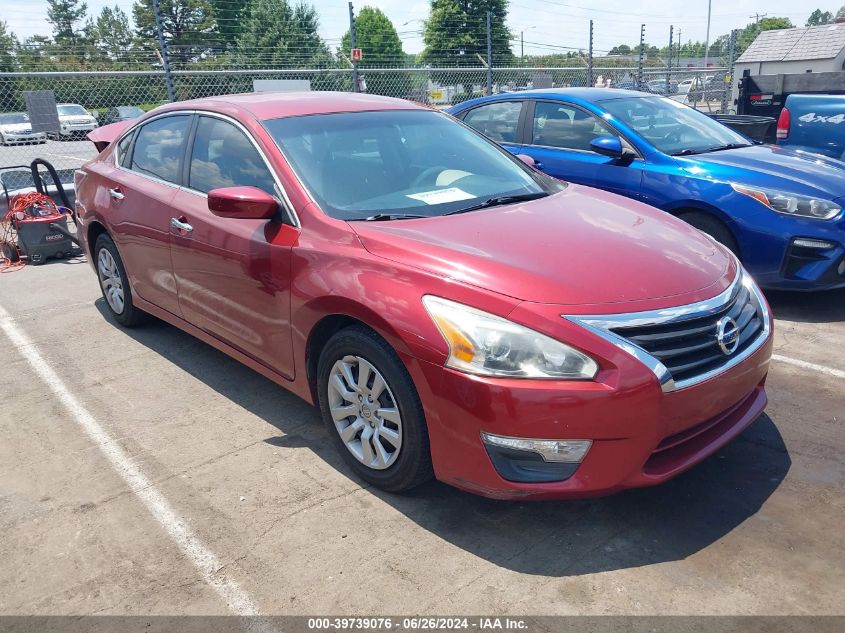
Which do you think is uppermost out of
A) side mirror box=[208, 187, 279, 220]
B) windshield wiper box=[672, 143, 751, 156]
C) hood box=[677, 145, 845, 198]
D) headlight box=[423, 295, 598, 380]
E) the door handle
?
side mirror box=[208, 187, 279, 220]

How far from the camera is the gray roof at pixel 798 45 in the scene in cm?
3096

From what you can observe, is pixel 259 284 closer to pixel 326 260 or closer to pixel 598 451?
pixel 326 260

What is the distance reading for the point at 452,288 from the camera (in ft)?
8.83

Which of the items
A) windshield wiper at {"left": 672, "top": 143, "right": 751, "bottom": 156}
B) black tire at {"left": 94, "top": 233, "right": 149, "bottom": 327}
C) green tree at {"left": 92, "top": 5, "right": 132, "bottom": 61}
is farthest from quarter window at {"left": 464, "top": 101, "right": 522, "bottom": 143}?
green tree at {"left": 92, "top": 5, "right": 132, "bottom": 61}

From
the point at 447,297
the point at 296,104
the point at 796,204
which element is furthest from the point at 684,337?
the point at 796,204

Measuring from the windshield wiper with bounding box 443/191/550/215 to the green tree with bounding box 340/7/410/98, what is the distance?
746 centimetres

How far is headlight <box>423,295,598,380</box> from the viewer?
2520 mm

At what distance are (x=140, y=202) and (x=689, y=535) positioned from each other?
→ 12.0ft

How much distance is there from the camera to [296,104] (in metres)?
3.97

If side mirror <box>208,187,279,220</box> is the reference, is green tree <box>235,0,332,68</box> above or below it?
above

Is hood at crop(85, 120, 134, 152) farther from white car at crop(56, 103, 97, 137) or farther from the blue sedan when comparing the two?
white car at crop(56, 103, 97, 137)

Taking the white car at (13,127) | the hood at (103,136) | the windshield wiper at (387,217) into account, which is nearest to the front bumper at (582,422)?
the windshield wiper at (387,217)

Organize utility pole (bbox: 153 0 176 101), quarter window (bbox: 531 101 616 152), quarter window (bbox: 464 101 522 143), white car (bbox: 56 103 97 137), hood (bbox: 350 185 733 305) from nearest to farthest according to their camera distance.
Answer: hood (bbox: 350 185 733 305) < quarter window (bbox: 531 101 616 152) < quarter window (bbox: 464 101 522 143) < utility pole (bbox: 153 0 176 101) < white car (bbox: 56 103 97 137)

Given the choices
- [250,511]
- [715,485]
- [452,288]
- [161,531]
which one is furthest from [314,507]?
[715,485]
